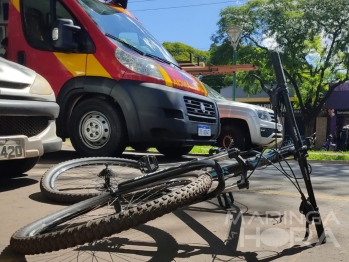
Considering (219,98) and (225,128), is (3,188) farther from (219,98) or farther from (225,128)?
(219,98)

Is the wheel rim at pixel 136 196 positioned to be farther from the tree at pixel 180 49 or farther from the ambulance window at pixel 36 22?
the tree at pixel 180 49

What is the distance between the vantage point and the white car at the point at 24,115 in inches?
131

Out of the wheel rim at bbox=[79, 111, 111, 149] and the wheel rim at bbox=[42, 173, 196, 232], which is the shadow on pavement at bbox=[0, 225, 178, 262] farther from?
the wheel rim at bbox=[79, 111, 111, 149]

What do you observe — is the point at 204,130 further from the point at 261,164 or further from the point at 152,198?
the point at 152,198

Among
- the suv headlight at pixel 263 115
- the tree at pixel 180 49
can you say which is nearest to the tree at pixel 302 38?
the suv headlight at pixel 263 115

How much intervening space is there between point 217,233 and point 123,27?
433 cm

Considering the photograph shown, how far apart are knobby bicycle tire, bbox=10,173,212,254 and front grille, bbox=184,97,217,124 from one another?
383 cm

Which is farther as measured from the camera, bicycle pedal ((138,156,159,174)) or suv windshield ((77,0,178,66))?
suv windshield ((77,0,178,66))

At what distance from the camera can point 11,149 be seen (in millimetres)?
3281

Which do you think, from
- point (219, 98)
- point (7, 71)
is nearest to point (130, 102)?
point (7, 71)


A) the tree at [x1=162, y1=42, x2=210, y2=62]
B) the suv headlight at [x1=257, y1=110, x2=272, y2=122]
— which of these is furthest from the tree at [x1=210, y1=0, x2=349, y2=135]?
the tree at [x1=162, y1=42, x2=210, y2=62]

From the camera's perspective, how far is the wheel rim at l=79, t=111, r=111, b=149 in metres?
5.54

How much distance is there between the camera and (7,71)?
346cm

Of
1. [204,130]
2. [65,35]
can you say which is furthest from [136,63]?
[204,130]
